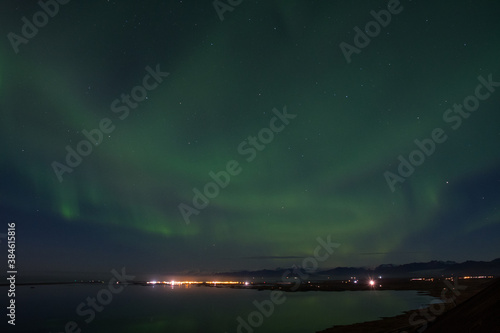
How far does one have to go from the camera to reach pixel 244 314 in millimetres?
49156

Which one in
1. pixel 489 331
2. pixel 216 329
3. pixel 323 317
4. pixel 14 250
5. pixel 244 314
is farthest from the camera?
pixel 244 314

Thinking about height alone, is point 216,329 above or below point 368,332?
above

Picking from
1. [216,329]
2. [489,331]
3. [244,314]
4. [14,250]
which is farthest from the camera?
[244,314]

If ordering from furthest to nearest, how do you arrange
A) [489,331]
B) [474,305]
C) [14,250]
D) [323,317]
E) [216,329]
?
[323,317], [216,329], [14,250], [474,305], [489,331]

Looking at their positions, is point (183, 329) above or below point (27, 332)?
below

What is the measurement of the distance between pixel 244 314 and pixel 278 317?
6.51 meters

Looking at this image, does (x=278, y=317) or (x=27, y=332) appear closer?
(x=27, y=332)

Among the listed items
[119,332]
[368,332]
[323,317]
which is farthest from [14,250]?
[323,317]

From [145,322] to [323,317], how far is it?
878 inches

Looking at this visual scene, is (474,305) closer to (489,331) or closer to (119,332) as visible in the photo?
(489,331)

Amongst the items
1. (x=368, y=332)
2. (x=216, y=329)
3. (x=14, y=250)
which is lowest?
(x=368, y=332)

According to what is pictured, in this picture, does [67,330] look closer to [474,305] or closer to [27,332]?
[27,332]

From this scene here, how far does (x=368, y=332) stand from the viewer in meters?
28.4

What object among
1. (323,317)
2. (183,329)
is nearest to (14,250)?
(183,329)
